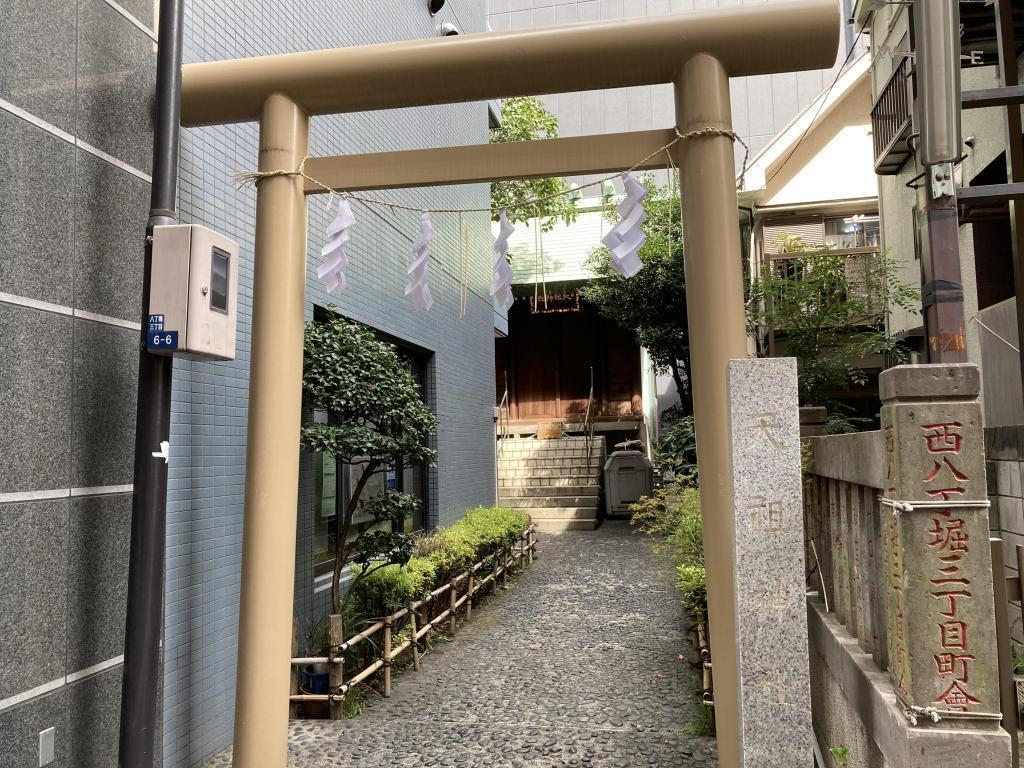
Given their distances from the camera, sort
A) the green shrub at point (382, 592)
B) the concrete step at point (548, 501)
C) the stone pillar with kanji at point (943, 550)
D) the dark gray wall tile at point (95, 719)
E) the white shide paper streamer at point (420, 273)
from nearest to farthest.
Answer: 1. the stone pillar with kanji at point (943, 550)
2. the dark gray wall tile at point (95, 719)
3. the white shide paper streamer at point (420, 273)
4. the green shrub at point (382, 592)
5. the concrete step at point (548, 501)

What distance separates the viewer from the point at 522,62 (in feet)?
14.3

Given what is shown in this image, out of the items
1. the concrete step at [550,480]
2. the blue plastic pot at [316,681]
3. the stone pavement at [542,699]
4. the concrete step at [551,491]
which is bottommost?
the stone pavement at [542,699]

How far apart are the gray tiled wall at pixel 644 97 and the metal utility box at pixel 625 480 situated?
9.24m

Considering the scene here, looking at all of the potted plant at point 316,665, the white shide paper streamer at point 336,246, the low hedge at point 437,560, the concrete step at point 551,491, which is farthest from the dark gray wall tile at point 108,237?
the concrete step at point 551,491

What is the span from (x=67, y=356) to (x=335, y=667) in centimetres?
374

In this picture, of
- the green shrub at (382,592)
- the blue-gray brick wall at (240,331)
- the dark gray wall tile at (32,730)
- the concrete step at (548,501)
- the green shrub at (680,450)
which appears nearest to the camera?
→ the dark gray wall tile at (32,730)

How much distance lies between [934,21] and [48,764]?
17.6 feet

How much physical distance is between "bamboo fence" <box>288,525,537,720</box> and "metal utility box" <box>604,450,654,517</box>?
7262 mm

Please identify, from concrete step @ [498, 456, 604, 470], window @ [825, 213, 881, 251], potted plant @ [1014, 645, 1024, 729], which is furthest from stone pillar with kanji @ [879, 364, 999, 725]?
concrete step @ [498, 456, 604, 470]

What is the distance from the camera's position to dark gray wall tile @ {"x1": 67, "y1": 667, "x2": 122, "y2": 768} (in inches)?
127

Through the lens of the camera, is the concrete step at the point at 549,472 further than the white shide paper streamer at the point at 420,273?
Yes

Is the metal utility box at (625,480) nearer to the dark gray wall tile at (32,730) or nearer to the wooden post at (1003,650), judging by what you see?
the wooden post at (1003,650)

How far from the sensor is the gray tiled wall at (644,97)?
22953 mm

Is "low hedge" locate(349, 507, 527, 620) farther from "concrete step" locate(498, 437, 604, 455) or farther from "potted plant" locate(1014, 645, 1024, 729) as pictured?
"concrete step" locate(498, 437, 604, 455)
